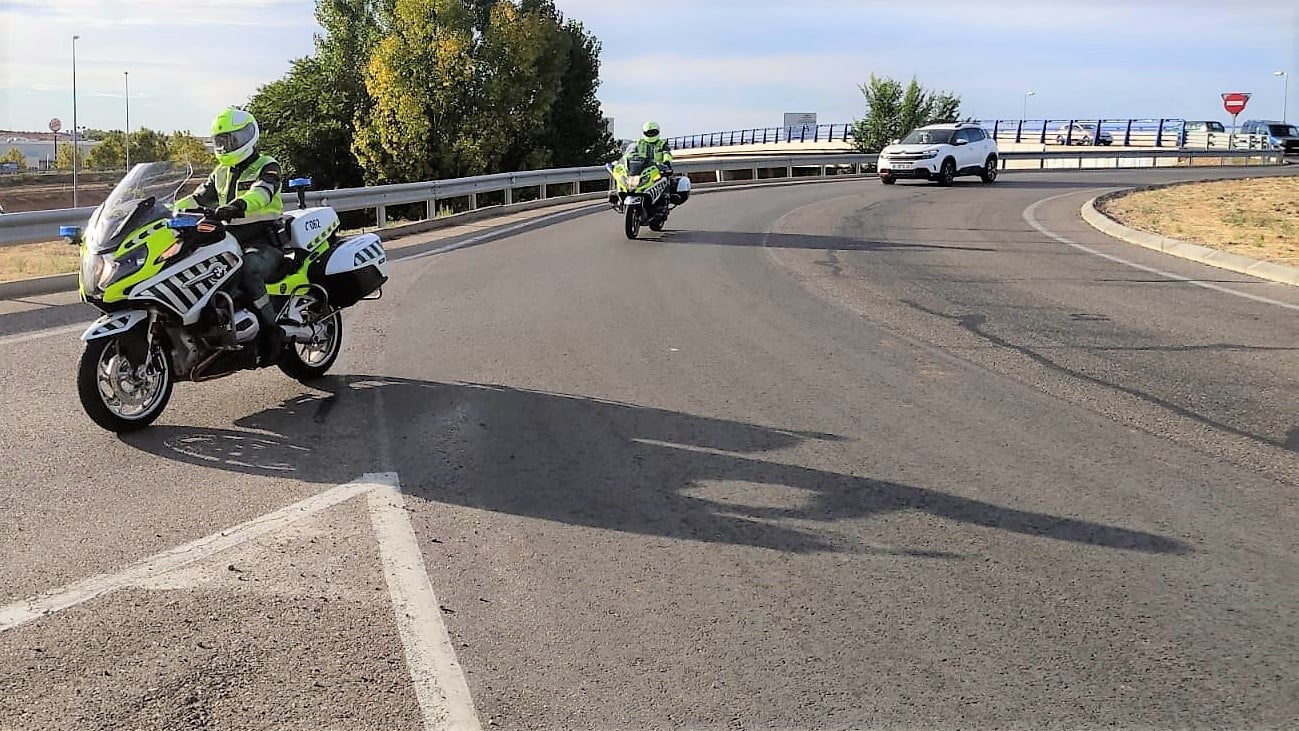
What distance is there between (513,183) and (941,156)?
13.3 m

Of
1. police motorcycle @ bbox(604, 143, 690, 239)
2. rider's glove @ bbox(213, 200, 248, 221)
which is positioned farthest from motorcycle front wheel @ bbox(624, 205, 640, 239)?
rider's glove @ bbox(213, 200, 248, 221)

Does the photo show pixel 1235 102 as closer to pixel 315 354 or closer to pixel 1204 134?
pixel 1204 134

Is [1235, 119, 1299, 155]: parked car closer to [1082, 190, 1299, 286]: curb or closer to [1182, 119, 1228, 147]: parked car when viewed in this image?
[1182, 119, 1228, 147]: parked car

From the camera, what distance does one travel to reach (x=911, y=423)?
22.4 feet

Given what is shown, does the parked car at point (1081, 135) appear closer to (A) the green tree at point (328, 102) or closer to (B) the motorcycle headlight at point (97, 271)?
(A) the green tree at point (328, 102)

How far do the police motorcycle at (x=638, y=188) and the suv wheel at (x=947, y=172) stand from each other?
16.5 metres

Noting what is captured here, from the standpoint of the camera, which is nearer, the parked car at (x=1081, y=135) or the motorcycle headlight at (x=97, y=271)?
the motorcycle headlight at (x=97, y=271)

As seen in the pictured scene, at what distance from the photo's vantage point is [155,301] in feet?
21.0

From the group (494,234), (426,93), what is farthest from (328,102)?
(494,234)

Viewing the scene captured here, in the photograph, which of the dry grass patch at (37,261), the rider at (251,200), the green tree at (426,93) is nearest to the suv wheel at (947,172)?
the green tree at (426,93)

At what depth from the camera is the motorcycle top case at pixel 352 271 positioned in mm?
7980

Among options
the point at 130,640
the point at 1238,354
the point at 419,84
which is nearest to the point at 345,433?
the point at 130,640

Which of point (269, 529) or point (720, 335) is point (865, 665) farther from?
point (720, 335)

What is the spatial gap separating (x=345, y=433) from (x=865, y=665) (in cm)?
376
